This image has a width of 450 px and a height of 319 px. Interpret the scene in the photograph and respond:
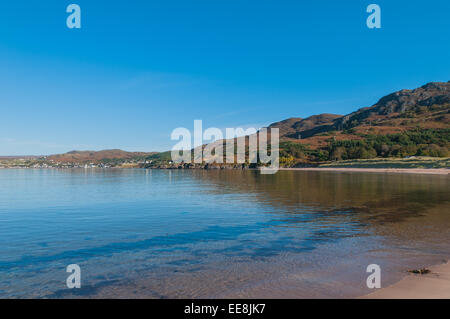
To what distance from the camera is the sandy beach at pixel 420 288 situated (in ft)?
24.1

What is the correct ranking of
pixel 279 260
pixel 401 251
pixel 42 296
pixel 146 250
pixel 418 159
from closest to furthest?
pixel 42 296, pixel 279 260, pixel 401 251, pixel 146 250, pixel 418 159

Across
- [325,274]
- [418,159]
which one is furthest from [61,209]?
[418,159]

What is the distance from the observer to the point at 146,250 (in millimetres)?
12469

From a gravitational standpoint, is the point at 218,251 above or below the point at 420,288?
below

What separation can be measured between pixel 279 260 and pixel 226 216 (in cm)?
1003

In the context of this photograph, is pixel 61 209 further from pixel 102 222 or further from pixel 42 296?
pixel 42 296

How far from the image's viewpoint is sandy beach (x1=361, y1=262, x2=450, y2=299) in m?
7.35

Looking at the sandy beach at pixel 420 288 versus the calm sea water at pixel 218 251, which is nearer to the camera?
the sandy beach at pixel 420 288

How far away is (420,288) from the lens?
7.80m

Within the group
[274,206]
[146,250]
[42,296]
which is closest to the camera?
[42,296]

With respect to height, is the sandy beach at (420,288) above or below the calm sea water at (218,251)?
above

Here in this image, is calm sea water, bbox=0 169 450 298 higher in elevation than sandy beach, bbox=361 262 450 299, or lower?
lower

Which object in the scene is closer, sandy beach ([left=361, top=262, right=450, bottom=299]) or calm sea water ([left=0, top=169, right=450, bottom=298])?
sandy beach ([left=361, top=262, right=450, bottom=299])

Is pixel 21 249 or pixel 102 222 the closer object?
pixel 21 249
